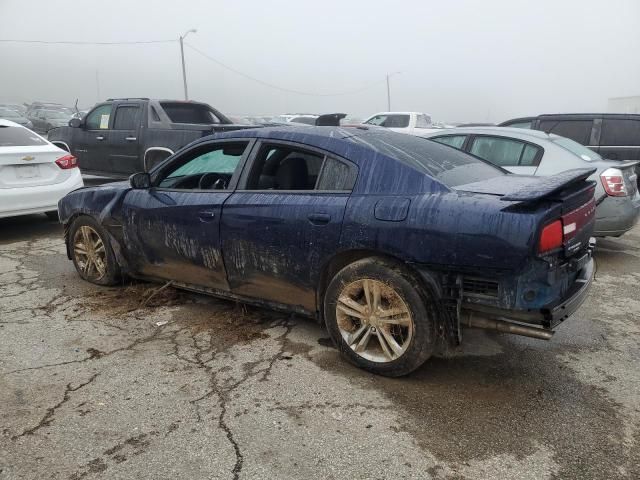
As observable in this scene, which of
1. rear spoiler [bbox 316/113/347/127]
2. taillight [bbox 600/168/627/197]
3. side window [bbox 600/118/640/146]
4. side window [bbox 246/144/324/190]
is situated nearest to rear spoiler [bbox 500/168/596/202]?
side window [bbox 246/144/324/190]

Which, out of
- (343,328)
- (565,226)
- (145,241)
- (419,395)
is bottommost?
(419,395)

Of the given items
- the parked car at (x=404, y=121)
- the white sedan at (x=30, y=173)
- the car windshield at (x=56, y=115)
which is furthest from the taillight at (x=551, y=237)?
the car windshield at (x=56, y=115)

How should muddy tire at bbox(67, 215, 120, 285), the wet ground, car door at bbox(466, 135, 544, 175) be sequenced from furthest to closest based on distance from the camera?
1. car door at bbox(466, 135, 544, 175)
2. muddy tire at bbox(67, 215, 120, 285)
3. the wet ground

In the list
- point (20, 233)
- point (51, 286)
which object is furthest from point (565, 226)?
point (20, 233)

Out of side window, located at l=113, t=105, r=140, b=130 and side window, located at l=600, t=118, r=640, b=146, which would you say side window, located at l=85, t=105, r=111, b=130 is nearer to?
side window, located at l=113, t=105, r=140, b=130

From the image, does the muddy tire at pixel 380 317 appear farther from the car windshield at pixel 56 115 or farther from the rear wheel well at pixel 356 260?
the car windshield at pixel 56 115

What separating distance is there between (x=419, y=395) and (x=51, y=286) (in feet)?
12.4

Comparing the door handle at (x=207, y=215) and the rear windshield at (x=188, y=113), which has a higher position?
the rear windshield at (x=188, y=113)

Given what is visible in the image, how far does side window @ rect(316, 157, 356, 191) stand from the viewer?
3418mm

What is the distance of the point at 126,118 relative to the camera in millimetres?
9773

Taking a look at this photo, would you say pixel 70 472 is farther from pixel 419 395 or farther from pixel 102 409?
pixel 419 395

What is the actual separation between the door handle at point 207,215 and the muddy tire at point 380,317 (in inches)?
42.6

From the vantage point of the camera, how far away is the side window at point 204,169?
13.8ft

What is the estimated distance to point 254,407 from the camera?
3.00m
